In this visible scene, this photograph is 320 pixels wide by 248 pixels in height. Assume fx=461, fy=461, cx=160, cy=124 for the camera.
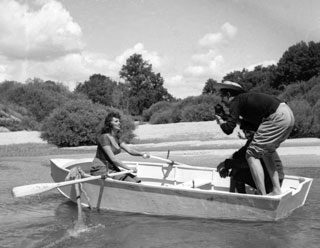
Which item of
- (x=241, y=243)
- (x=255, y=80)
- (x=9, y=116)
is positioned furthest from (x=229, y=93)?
(x=255, y=80)

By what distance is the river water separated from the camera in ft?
21.7

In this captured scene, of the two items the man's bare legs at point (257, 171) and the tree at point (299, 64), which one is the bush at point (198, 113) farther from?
the man's bare legs at point (257, 171)

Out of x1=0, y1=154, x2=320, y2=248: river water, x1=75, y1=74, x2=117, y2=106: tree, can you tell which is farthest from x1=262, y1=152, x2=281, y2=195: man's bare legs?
x1=75, y1=74, x2=117, y2=106: tree

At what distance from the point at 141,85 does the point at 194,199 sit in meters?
58.4

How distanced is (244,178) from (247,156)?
0.90m

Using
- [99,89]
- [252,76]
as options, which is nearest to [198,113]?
[252,76]

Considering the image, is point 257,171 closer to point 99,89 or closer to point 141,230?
point 141,230

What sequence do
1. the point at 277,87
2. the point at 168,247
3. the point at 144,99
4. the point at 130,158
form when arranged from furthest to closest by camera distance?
the point at 144,99, the point at 277,87, the point at 130,158, the point at 168,247

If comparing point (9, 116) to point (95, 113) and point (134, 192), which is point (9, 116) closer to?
point (95, 113)

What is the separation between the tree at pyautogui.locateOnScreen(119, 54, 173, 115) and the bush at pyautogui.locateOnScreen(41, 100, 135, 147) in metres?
35.8

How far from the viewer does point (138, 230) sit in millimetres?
7328

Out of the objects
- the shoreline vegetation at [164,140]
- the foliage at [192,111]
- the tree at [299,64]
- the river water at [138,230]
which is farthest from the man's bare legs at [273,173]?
the tree at [299,64]

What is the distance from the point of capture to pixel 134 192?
8.12 m

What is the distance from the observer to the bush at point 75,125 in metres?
23.4
